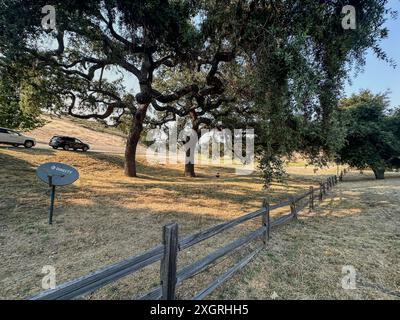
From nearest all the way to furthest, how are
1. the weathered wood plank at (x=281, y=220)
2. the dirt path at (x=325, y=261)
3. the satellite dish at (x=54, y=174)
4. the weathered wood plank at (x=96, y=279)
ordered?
the weathered wood plank at (x=96, y=279) < the dirt path at (x=325, y=261) < the weathered wood plank at (x=281, y=220) < the satellite dish at (x=54, y=174)

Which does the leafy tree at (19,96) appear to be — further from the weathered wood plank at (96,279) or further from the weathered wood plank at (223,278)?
the weathered wood plank at (223,278)

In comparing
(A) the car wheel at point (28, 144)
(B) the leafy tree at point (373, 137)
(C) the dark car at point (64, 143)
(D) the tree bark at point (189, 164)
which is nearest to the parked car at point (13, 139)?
(A) the car wheel at point (28, 144)

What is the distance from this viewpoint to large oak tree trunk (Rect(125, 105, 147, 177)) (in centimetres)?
1602

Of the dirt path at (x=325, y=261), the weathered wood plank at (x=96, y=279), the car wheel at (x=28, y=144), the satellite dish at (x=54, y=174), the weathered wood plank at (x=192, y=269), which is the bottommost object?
the dirt path at (x=325, y=261)

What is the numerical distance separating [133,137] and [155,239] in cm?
1134

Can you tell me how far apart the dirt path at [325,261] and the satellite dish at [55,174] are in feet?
19.2

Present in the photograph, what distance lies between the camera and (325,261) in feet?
17.6

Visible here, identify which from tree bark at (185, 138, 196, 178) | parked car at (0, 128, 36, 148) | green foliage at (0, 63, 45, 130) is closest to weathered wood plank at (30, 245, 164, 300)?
green foliage at (0, 63, 45, 130)

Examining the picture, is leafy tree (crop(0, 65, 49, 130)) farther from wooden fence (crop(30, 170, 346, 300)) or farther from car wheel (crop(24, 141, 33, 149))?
wooden fence (crop(30, 170, 346, 300))

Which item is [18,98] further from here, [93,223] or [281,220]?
[281,220]

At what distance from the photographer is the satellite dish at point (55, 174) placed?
7324mm

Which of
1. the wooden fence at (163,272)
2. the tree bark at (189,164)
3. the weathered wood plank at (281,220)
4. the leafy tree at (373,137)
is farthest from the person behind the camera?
the tree bark at (189,164)

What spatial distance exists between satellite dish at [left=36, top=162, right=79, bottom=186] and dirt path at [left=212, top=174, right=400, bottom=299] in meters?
5.86
